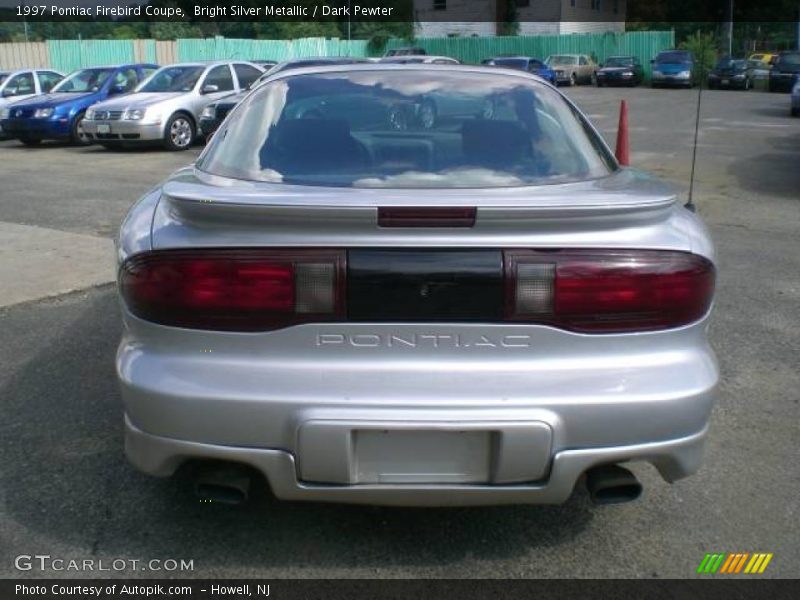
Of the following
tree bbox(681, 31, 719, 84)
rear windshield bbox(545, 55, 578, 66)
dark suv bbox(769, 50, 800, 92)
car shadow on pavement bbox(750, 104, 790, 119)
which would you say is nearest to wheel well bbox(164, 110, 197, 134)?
tree bbox(681, 31, 719, 84)

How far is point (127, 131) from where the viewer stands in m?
15.3

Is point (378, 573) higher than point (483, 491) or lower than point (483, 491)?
lower

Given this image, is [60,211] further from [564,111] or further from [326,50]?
[326,50]

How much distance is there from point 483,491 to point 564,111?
177 cm

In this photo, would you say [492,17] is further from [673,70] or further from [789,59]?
[789,59]

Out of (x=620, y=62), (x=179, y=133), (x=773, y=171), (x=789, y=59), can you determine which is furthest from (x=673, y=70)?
(x=179, y=133)

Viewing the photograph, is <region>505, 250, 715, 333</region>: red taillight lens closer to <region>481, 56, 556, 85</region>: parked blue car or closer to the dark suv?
<region>481, 56, 556, 85</region>: parked blue car

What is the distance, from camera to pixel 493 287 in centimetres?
259

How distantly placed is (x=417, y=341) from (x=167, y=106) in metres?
14.1

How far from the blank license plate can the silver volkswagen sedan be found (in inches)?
545

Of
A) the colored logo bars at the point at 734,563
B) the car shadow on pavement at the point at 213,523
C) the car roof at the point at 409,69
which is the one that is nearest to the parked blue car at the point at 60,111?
the car roof at the point at 409,69

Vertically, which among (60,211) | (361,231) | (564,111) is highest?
(564,111)

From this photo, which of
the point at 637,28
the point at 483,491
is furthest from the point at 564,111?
the point at 637,28

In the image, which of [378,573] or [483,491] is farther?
[378,573]
